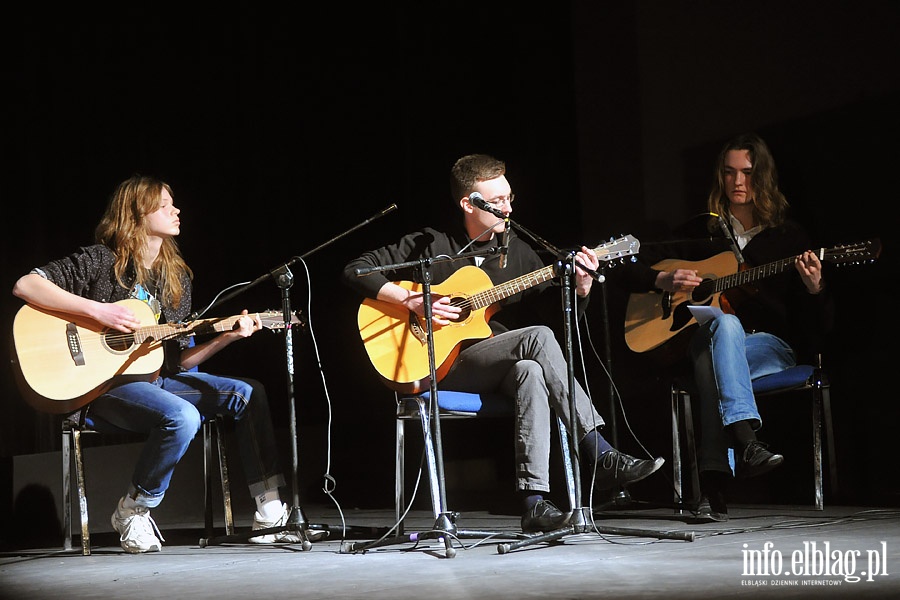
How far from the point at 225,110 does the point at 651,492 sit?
269cm

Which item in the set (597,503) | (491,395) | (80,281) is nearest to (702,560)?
(491,395)

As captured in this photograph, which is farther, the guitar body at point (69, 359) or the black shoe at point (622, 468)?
the guitar body at point (69, 359)

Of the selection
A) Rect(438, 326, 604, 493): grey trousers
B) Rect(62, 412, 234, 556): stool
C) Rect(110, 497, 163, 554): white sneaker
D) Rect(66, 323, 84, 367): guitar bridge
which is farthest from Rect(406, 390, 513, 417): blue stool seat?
Rect(66, 323, 84, 367): guitar bridge

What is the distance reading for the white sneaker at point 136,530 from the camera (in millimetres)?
3402

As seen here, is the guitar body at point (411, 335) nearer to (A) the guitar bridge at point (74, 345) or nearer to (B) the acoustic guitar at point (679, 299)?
(B) the acoustic guitar at point (679, 299)

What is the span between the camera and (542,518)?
3.16m

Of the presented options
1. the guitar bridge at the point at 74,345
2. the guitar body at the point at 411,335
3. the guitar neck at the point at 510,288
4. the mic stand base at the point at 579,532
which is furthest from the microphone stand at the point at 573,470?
the guitar bridge at the point at 74,345

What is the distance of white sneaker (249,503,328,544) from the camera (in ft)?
11.3

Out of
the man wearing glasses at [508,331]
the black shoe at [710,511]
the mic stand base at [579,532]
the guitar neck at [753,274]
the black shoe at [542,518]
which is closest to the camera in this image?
the mic stand base at [579,532]

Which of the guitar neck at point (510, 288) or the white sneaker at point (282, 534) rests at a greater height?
the guitar neck at point (510, 288)

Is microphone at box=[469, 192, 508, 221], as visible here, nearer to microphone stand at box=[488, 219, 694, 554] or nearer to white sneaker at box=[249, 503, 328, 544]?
microphone stand at box=[488, 219, 694, 554]

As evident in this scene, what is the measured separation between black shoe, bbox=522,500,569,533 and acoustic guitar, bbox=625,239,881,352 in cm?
97

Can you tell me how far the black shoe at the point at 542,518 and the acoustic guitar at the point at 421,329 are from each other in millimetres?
569

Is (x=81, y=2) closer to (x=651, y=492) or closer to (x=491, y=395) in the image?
(x=491, y=395)
